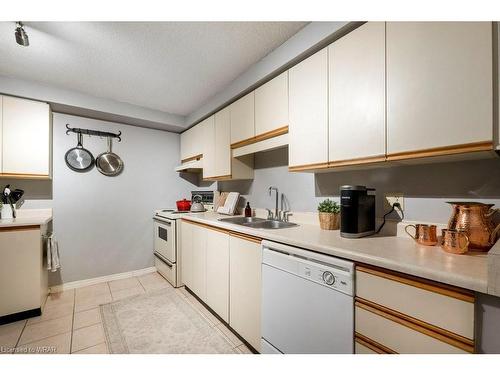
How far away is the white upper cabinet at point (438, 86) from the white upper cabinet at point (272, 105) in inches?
29.3

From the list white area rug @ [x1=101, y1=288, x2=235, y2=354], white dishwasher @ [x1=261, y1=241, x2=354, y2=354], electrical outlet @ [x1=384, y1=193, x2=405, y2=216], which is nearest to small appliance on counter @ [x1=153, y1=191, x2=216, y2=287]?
white area rug @ [x1=101, y1=288, x2=235, y2=354]

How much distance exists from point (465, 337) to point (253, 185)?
2035mm

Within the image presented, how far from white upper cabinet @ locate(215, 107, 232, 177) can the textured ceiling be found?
1.01ft

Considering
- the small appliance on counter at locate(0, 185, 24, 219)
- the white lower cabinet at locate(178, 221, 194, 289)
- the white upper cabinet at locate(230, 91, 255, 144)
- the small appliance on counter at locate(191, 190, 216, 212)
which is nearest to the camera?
the white upper cabinet at locate(230, 91, 255, 144)

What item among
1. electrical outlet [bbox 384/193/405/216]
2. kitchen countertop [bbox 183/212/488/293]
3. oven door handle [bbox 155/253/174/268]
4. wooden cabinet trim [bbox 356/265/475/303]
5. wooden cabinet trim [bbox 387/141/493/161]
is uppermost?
wooden cabinet trim [bbox 387/141/493/161]

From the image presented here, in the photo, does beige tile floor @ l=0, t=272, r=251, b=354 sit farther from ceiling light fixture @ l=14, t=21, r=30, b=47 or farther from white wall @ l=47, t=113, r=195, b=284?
ceiling light fixture @ l=14, t=21, r=30, b=47

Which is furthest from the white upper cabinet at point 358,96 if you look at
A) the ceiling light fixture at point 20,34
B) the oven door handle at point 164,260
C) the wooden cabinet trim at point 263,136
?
the oven door handle at point 164,260

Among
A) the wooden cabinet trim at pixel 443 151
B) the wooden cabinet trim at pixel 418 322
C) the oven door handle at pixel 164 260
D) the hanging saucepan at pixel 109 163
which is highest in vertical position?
the hanging saucepan at pixel 109 163

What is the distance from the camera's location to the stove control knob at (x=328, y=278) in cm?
107

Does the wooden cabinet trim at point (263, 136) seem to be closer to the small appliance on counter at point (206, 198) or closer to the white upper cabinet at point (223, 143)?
the white upper cabinet at point (223, 143)

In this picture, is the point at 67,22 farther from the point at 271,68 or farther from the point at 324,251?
the point at 324,251

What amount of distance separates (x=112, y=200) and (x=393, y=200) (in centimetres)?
314

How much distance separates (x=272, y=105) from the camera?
6.07 feet

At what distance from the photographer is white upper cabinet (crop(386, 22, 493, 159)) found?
0.89 meters
